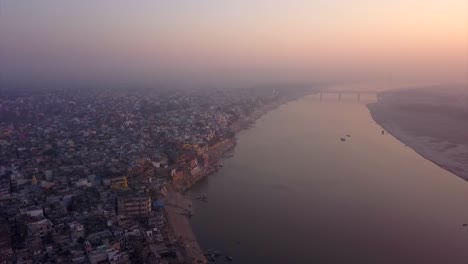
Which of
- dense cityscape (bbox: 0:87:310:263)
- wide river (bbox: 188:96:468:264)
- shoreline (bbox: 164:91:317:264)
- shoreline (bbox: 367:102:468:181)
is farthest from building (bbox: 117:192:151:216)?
shoreline (bbox: 367:102:468:181)

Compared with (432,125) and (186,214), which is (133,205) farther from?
(432,125)

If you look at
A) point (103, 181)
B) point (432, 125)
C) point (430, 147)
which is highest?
point (103, 181)

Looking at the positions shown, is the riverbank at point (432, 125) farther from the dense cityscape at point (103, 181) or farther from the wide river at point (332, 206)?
the dense cityscape at point (103, 181)

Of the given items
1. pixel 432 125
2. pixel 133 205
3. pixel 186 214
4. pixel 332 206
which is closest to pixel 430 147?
pixel 432 125

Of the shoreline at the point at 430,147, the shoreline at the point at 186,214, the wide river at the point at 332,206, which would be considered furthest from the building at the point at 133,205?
the shoreline at the point at 430,147

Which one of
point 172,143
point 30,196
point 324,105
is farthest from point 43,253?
point 324,105
